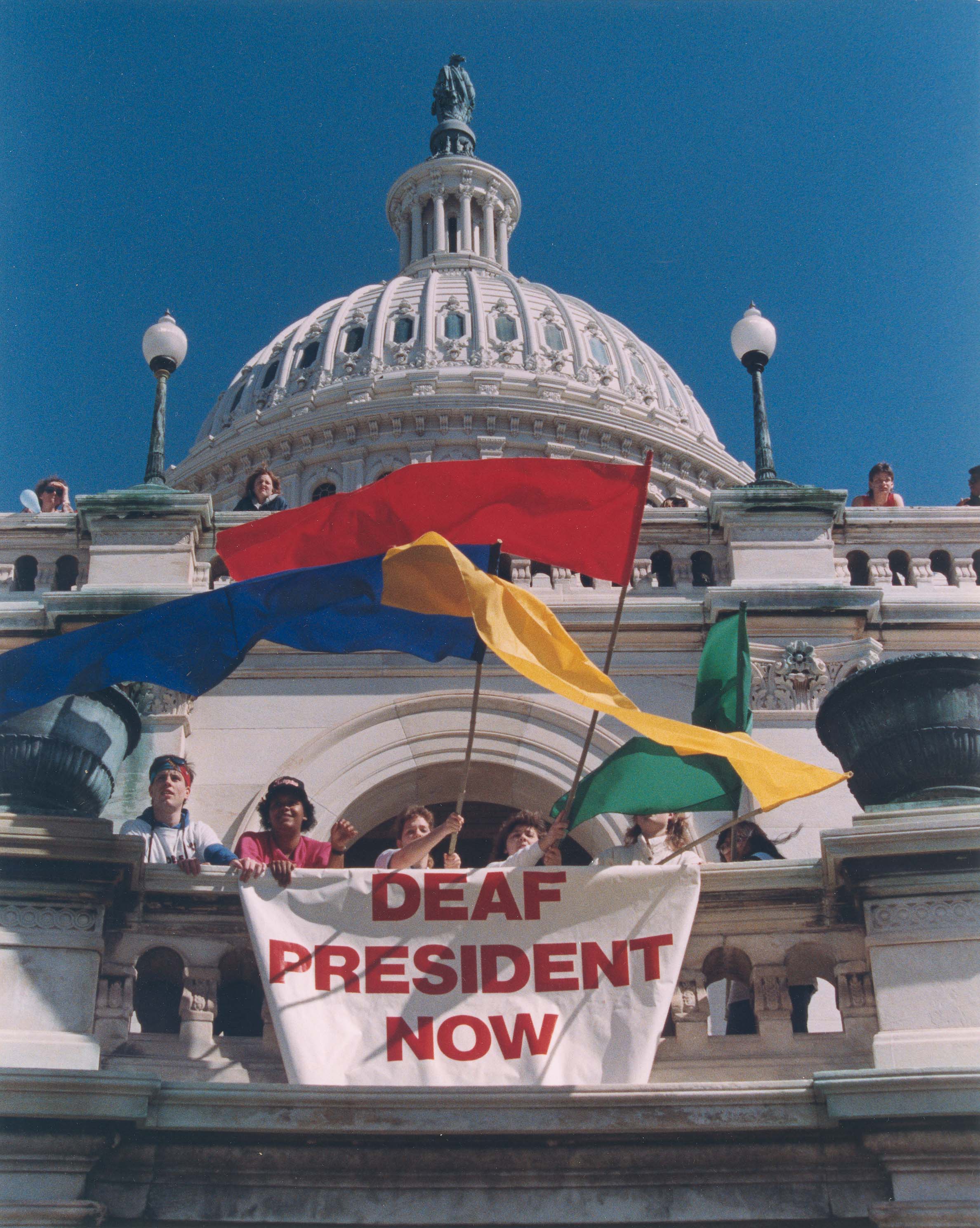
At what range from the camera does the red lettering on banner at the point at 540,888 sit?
31.2 ft

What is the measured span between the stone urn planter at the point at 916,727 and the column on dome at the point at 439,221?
254ft

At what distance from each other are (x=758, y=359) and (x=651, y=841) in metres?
8.06

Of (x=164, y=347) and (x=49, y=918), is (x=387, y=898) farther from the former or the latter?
(x=164, y=347)

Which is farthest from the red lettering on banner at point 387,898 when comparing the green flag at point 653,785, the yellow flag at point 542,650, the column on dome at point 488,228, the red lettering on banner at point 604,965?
the column on dome at point 488,228

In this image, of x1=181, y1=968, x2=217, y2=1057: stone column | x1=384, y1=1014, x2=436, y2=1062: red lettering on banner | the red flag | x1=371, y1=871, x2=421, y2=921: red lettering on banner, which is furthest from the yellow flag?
x1=181, y1=968, x2=217, y2=1057: stone column

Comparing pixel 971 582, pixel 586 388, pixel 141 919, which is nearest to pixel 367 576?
pixel 141 919

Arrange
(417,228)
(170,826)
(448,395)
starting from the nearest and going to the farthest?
(170,826) < (448,395) < (417,228)

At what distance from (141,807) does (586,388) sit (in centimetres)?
5210

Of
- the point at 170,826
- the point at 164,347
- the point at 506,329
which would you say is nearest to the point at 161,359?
the point at 164,347

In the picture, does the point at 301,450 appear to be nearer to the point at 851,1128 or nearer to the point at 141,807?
the point at 141,807

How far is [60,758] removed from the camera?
1011 cm

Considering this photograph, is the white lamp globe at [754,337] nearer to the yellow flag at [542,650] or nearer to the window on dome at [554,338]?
the yellow flag at [542,650]

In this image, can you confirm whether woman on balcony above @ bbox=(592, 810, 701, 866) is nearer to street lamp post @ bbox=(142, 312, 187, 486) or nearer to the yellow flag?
the yellow flag

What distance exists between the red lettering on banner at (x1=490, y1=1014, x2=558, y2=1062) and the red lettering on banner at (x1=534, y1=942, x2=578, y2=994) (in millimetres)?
183
